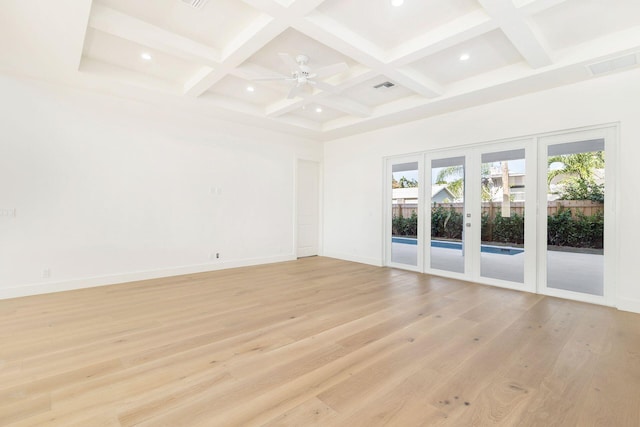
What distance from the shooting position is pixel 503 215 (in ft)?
15.4

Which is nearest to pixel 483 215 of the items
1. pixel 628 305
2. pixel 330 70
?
pixel 628 305

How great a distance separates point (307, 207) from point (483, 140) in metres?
4.11

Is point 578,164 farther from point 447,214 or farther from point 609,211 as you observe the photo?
point 447,214

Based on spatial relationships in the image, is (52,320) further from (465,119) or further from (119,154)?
(465,119)

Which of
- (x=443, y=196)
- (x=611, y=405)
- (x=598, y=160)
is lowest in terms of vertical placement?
(x=611, y=405)

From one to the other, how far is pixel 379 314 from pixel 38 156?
199 inches

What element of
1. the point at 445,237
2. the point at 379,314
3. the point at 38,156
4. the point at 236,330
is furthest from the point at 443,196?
the point at 38,156

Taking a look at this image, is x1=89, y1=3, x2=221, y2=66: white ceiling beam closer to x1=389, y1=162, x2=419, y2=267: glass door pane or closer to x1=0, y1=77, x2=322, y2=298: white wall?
x1=0, y1=77, x2=322, y2=298: white wall

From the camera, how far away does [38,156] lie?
4074 mm

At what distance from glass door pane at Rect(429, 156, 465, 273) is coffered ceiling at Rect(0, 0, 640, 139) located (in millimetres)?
1136

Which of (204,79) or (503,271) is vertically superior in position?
(204,79)

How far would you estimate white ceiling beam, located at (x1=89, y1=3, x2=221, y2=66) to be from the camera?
2.94m

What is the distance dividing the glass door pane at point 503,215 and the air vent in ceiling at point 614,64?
1.22 m

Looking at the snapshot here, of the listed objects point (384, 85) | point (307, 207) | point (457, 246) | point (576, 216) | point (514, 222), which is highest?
point (384, 85)
